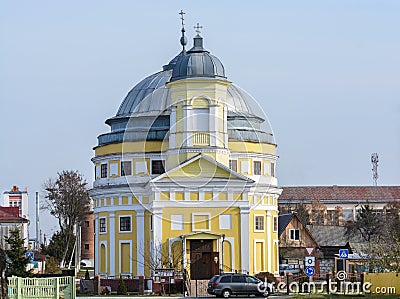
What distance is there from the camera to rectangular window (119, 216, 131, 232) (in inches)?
2831

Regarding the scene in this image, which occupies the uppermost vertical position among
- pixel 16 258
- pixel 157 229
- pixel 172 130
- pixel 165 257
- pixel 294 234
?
pixel 172 130

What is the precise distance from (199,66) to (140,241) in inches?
496

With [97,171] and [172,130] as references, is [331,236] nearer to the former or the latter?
[97,171]

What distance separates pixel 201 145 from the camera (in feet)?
230

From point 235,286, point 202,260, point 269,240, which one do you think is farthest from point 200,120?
point 235,286

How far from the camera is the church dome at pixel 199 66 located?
70.6m

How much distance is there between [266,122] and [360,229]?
3125 cm

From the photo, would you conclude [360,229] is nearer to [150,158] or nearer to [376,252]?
[150,158]

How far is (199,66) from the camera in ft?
232


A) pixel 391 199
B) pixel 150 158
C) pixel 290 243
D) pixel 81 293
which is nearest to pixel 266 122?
pixel 150 158

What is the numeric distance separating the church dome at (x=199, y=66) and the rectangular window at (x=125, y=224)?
402 inches

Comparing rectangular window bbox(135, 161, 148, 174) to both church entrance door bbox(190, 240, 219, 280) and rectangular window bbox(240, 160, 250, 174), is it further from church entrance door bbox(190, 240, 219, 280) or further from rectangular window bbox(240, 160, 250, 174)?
church entrance door bbox(190, 240, 219, 280)

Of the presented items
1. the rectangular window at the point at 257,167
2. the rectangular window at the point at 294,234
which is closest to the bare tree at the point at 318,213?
the rectangular window at the point at 294,234

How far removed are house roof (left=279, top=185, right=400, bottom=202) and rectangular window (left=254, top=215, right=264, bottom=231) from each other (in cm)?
8851
